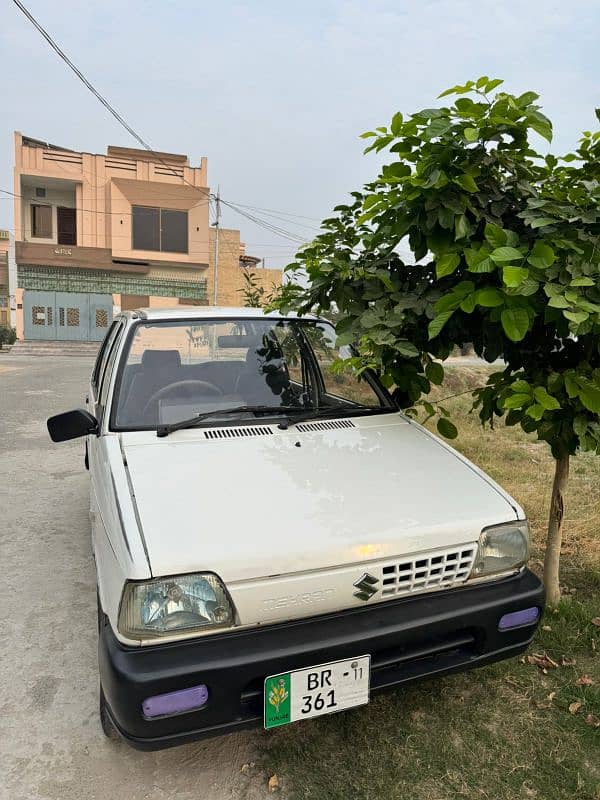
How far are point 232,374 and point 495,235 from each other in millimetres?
1539

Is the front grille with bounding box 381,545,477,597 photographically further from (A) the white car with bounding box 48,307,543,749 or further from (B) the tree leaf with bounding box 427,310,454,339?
(B) the tree leaf with bounding box 427,310,454,339

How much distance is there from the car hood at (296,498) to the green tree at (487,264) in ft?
1.39

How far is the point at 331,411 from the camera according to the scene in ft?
10.1

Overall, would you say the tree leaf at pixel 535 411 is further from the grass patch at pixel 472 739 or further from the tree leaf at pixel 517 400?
the grass patch at pixel 472 739

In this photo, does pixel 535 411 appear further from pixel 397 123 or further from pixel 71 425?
pixel 71 425

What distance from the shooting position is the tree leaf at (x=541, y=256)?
221 centimetres

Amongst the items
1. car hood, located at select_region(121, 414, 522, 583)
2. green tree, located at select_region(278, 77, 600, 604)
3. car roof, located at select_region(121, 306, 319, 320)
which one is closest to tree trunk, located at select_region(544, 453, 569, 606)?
green tree, located at select_region(278, 77, 600, 604)

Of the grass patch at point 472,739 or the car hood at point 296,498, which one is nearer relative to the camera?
the car hood at point 296,498

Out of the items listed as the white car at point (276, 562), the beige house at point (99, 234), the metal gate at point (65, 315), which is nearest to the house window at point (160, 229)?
the beige house at point (99, 234)

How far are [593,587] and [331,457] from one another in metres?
2.11

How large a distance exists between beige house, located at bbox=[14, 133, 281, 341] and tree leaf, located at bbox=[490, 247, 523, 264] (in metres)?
27.7

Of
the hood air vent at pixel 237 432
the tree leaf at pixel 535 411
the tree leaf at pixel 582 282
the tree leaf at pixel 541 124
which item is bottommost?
the hood air vent at pixel 237 432

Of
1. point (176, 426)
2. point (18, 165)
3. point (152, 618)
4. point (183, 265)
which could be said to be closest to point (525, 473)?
point (176, 426)

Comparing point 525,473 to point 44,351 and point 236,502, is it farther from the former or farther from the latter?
point 44,351
